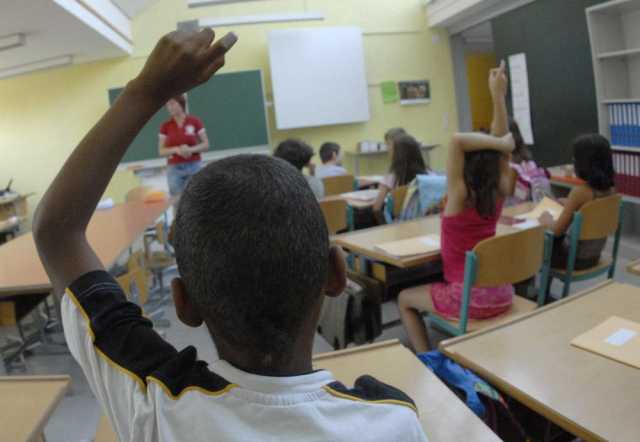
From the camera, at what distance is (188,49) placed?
57 cm

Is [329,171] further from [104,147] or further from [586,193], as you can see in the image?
[104,147]

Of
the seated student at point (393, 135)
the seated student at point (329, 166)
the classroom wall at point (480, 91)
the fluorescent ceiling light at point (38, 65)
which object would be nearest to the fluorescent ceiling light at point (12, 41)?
the fluorescent ceiling light at point (38, 65)

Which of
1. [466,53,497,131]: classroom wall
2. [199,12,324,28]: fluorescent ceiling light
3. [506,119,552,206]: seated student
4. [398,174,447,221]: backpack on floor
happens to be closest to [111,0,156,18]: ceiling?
[199,12,324,28]: fluorescent ceiling light

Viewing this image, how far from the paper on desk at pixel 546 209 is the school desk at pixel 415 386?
76.1 inches

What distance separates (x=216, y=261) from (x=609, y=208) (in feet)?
8.41

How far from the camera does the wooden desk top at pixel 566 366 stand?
96cm

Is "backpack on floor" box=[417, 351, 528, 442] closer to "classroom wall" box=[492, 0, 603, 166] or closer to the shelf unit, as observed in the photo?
the shelf unit

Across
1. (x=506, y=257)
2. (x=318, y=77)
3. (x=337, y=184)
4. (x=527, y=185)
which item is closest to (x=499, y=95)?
(x=506, y=257)

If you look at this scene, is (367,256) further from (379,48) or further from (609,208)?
(379,48)

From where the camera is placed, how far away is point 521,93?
19.0ft

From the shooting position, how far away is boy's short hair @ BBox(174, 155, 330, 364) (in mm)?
547

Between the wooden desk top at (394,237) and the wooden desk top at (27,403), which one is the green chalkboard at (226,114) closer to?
the wooden desk top at (394,237)

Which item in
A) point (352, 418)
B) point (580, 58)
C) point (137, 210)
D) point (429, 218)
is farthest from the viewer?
point (580, 58)

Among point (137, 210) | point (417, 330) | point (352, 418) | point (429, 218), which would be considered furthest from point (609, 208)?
point (137, 210)
